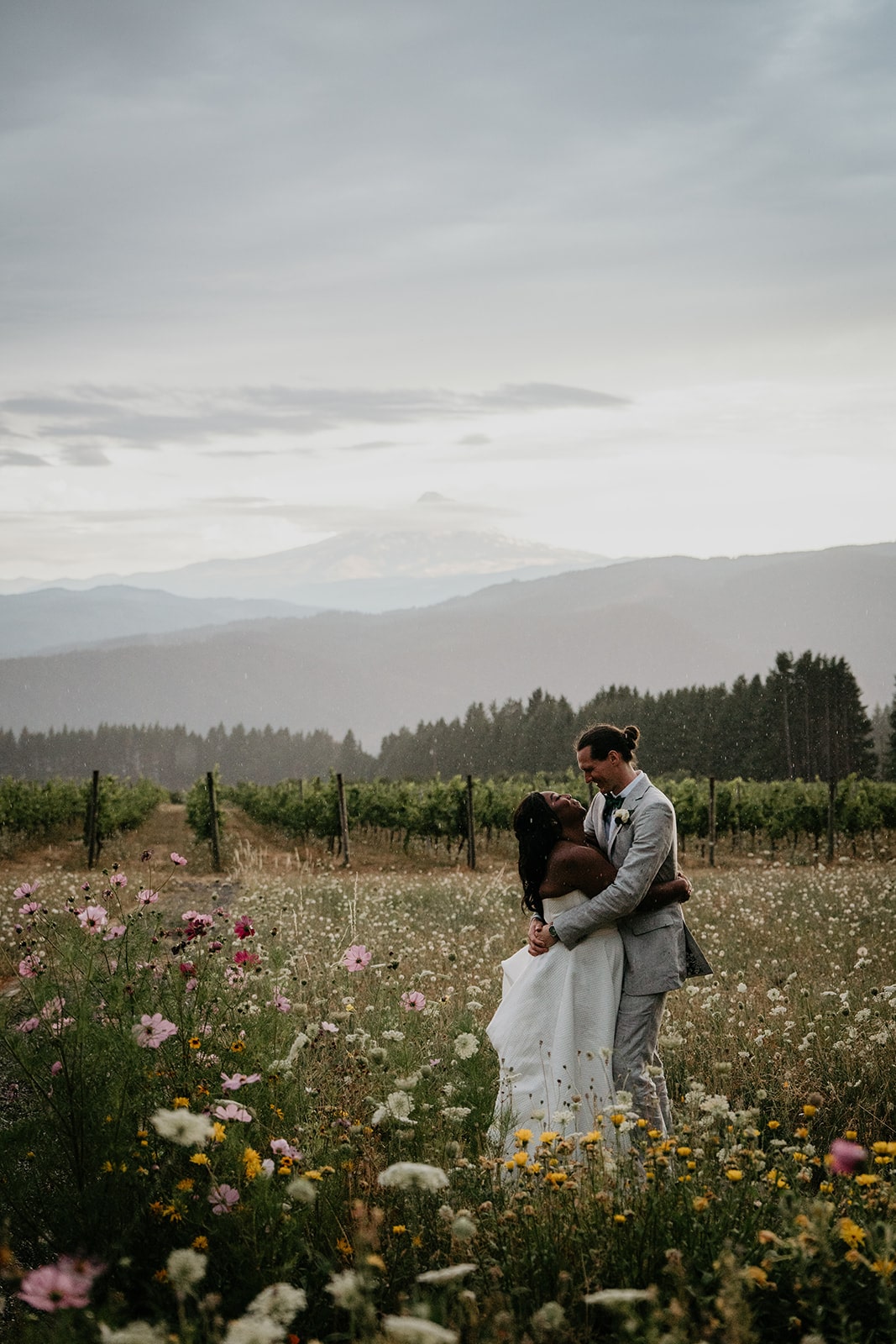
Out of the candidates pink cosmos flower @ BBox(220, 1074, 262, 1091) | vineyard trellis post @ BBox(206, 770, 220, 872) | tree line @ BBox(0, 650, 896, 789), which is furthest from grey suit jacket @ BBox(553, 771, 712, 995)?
tree line @ BBox(0, 650, 896, 789)

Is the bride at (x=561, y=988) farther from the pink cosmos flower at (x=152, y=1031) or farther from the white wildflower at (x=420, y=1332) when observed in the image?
the white wildflower at (x=420, y=1332)

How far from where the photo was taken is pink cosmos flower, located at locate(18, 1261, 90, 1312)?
184 centimetres

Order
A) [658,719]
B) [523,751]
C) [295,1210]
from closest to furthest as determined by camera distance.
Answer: [295,1210] → [658,719] → [523,751]

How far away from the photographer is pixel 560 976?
172 inches

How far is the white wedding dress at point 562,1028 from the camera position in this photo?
Result: 4215 millimetres

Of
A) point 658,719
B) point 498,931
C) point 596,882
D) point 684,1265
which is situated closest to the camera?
point 684,1265

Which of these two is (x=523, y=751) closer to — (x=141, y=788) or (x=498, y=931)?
(x=141, y=788)

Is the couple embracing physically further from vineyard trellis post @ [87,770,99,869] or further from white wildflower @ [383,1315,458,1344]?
vineyard trellis post @ [87,770,99,869]

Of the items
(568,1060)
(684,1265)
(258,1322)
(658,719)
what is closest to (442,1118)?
(568,1060)

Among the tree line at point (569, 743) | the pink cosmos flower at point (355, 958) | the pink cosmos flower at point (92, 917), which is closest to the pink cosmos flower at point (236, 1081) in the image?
the pink cosmos flower at point (355, 958)

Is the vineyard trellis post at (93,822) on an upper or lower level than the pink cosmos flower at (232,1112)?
lower

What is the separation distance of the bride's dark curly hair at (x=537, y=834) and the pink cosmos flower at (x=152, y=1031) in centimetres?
174

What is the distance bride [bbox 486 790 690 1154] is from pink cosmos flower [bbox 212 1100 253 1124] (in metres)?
1.40

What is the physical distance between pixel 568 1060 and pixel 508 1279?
1.55m
